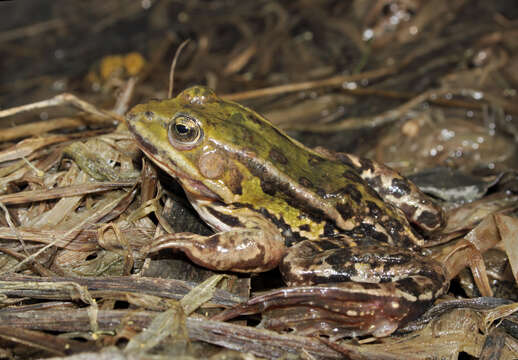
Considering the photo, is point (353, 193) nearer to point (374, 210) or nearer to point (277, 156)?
point (374, 210)

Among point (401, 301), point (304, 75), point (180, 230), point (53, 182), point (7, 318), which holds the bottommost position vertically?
point (401, 301)

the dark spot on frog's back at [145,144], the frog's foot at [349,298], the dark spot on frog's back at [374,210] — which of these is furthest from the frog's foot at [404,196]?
the dark spot on frog's back at [145,144]

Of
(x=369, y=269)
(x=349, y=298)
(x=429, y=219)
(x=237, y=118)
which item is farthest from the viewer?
(x=429, y=219)

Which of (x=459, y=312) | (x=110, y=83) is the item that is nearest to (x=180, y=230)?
(x=459, y=312)

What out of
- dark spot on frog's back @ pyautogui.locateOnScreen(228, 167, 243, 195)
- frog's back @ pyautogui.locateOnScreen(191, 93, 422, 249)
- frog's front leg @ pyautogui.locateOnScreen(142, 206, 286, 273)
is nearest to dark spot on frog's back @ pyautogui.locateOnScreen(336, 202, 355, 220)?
frog's back @ pyautogui.locateOnScreen(191, 93, 422, 249)

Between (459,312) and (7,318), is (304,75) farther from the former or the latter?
(7,318)

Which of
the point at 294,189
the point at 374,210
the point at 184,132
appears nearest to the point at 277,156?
the point at 294,189

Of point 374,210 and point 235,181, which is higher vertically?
point 235,181

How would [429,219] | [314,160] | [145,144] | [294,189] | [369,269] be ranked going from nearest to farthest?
[369,269]
[145,144]
[294,189]
[314,160]
[429,219]
